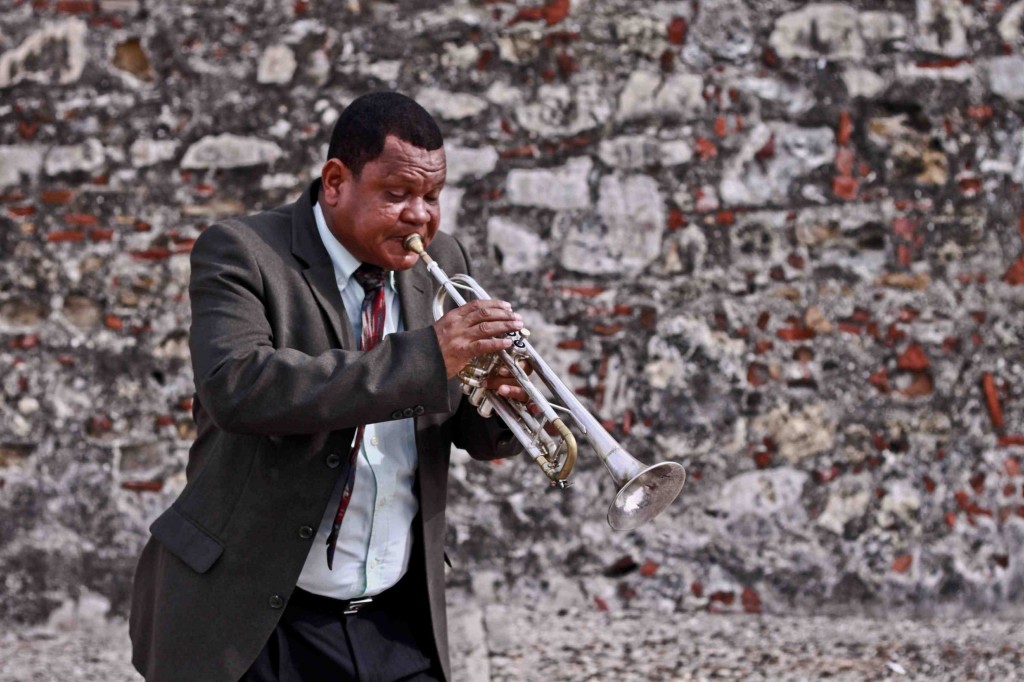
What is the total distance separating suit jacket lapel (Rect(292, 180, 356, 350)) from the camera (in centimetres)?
231

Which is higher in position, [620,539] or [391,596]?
[391,596]

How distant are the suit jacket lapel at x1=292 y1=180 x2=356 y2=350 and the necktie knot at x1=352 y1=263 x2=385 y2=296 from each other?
0.07 meters

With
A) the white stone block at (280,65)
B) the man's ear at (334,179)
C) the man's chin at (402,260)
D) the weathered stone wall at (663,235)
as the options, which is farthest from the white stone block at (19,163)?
the man's chin at (402,260)

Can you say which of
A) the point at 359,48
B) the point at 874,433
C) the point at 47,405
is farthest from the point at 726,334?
the point at 47,405

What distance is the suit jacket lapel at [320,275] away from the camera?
2.31 meters

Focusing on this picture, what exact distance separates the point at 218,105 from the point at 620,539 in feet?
7.07

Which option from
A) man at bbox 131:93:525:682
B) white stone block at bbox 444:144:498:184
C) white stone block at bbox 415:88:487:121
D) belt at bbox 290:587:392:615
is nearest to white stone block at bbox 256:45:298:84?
white stone block at bbox 415:88:487:121

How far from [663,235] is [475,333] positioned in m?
2.23

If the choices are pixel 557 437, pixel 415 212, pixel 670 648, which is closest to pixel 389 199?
pixel 415 212

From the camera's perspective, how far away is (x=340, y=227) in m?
2.34

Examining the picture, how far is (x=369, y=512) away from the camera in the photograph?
2.32 metres

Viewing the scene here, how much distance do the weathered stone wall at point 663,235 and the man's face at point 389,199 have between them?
1.95 meters

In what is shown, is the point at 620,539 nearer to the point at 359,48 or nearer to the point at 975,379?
the point at 975,379

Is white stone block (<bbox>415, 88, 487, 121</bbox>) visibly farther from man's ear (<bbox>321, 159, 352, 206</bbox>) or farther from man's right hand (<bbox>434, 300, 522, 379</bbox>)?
man's right hand (<bbox>434, 300, 522, 379</bbox>)
